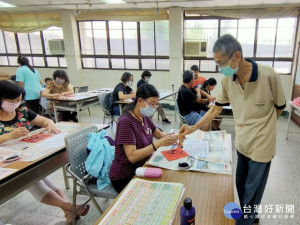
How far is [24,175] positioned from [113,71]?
5062mm

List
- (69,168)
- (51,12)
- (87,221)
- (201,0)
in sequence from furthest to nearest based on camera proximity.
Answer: (51,12), (201,0), (87,221), (69,168)

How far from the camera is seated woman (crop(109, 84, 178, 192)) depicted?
1297 millimetres

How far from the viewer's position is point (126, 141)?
1.29 m

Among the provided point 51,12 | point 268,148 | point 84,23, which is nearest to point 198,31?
point 84,23

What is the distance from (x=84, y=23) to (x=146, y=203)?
634 cm

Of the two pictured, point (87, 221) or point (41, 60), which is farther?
point (41, 60)

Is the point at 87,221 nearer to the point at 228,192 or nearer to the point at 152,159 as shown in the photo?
the point at 152,159

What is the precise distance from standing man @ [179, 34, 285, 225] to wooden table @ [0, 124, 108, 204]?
1.30 meters

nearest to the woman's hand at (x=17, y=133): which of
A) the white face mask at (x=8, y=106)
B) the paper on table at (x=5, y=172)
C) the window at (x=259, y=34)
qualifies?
the white face mask at (x=8, y=106)

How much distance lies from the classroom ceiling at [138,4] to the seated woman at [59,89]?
227 centimetres

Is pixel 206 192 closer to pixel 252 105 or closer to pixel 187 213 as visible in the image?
pixel 187 213

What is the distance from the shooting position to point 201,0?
14.3 feet

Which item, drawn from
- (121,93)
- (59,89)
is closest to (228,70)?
(121,93)

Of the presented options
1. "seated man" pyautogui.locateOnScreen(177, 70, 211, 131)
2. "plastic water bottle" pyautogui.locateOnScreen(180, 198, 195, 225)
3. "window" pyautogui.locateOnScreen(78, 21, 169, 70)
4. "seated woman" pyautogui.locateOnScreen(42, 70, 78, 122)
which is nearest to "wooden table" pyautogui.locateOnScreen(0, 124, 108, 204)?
"plastic water bottle" pyautogui.locateOnScreen(180, 198, 195, 225)
